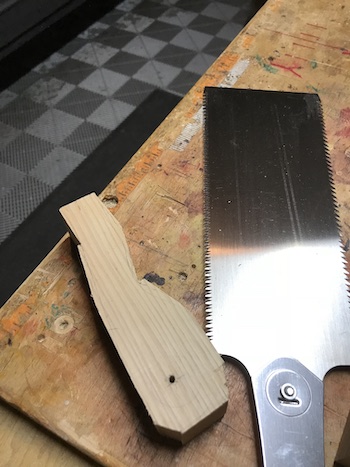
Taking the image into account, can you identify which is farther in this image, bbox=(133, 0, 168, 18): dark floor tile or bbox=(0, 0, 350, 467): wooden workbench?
bbox=(133, 0, 168, 18): dark floor tile

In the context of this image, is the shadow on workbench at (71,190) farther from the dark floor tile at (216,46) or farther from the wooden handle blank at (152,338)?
the wooden handle blank at (152,338)

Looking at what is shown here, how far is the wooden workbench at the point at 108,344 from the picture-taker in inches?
27.0

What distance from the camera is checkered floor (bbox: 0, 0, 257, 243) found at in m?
1.82

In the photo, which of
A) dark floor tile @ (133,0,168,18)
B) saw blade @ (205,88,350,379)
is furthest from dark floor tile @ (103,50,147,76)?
saw blade @ (205,88,350,379)

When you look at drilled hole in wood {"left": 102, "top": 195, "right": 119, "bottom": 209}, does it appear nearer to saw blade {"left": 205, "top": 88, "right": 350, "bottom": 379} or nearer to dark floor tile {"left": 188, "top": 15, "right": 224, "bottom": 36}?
saw blade {"left": 205, "top": 88, "right": 350, "bottom": 379}

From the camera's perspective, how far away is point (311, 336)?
754 mm

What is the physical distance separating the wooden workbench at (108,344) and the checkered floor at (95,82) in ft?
2.79

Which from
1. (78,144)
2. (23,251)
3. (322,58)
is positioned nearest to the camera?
(322,58)

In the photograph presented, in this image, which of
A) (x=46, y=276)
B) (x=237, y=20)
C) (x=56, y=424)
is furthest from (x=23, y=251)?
(x=237, y=20)

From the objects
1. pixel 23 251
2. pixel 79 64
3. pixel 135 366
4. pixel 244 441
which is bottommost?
pixel 23 251

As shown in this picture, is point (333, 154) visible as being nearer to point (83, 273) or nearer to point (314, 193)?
point (314, 193)

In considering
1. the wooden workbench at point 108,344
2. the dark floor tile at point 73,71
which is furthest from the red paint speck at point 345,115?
the dark floor tile at point 73,71

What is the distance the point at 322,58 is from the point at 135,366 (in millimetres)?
997

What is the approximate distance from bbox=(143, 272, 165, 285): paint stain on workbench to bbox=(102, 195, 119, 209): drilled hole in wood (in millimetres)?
177
